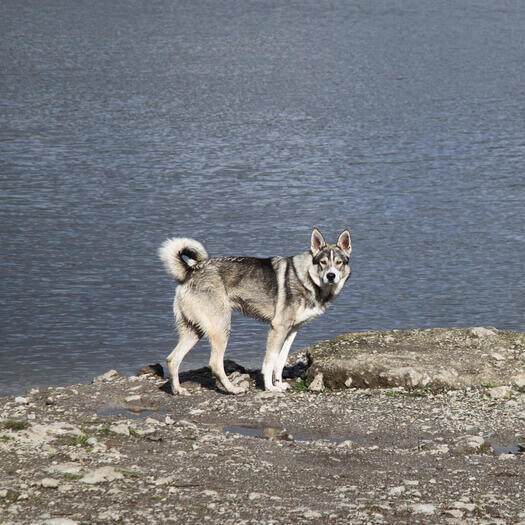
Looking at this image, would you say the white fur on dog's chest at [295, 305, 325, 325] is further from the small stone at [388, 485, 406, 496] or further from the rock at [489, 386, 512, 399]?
the small stone at [388, 485, 406, 496]

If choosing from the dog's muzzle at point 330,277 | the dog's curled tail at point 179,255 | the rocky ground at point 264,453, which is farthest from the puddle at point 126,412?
the dog's muzzle at point 330,277

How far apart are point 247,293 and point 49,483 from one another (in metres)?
4.03

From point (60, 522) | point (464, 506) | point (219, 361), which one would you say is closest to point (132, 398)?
point (219, 361)

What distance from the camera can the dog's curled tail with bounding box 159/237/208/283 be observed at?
33.7ft

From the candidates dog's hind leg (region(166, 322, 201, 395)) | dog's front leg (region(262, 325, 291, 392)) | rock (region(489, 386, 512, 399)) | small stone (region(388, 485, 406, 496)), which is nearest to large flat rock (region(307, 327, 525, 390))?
rock (region(489, 386, 512, 399))

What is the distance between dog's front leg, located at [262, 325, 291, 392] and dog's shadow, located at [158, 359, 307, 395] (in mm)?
312

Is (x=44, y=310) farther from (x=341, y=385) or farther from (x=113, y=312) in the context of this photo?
(x=341, y=385)

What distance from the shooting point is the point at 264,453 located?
315 inches

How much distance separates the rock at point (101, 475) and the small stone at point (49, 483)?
194mm

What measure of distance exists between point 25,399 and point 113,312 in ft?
12.1

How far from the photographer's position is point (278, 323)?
10.4 metres

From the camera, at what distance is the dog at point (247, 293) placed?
10.2m

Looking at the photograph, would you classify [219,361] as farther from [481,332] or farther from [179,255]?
[481,332]

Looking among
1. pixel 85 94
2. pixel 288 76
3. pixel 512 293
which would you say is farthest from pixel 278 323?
pixel 288 76
